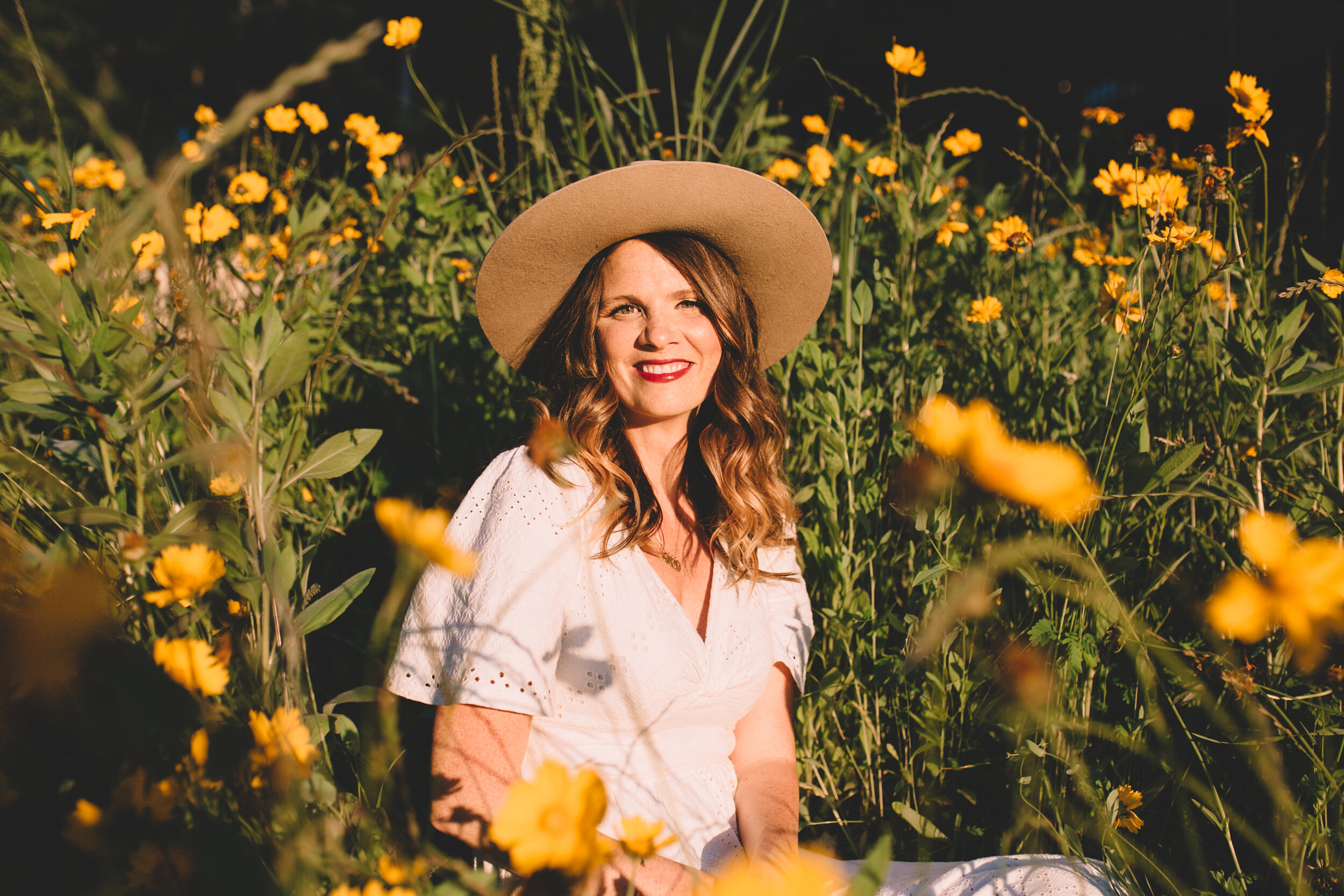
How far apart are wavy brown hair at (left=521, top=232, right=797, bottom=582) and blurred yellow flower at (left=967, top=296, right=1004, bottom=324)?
20.7 inches

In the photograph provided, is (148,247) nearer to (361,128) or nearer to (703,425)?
(361,128)

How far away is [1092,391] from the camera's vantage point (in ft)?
5.74

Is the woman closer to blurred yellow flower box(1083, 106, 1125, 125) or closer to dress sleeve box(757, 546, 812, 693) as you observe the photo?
dress sleeve box(757, 546, 812, 693)

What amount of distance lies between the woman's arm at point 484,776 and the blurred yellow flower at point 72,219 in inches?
33.4

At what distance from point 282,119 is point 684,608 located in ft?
7.26

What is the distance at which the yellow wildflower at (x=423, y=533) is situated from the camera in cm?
50

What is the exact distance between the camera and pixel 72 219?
1081 mm

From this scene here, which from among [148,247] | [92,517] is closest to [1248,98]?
[92,517]

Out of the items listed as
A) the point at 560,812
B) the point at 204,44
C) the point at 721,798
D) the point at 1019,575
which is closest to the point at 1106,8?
the point at 1019,575

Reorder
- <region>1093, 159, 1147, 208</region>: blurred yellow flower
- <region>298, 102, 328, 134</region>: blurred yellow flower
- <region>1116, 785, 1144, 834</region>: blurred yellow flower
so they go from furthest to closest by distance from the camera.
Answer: <region>298, 102, 328, 134</region>: blurred yellow flower
<region>1093, 159, 1147, 208</region>: blurred yellow flower
<region>1116, 785, 1144, 834</region>: blurred yellow flower

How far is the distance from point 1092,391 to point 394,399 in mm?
1754

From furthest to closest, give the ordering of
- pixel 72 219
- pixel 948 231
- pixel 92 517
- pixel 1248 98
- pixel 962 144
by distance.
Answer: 1. pixel 962 144
2. pixel 948 231
3. pixel 1248 98
4. pixel 72 219
5. pixel 92 517

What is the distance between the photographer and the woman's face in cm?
135

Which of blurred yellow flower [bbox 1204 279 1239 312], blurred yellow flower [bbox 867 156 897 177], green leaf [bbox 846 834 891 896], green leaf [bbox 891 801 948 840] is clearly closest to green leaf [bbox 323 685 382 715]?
green leaf [bbox 846 834 891 896]
